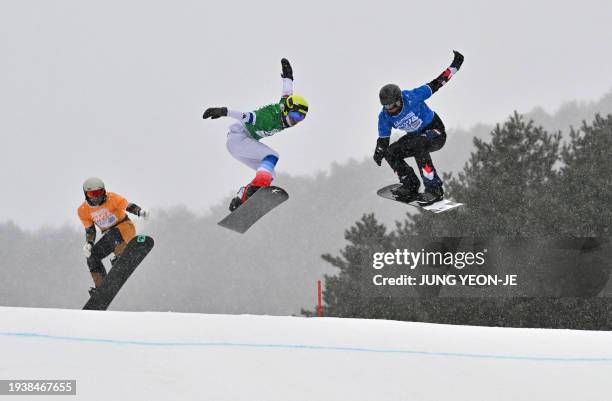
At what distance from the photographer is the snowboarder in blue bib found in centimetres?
1052

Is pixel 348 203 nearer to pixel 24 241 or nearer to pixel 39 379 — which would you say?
pixel 24 241

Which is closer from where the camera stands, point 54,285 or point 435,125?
point 435,125

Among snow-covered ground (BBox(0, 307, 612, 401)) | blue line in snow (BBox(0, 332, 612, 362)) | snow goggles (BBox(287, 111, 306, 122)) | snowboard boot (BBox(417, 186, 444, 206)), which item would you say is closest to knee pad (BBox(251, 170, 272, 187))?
snow goggles (BBox(287, 111, 306, 122))

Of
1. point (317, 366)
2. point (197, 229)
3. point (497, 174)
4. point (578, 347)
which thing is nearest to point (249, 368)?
point (317, 366)

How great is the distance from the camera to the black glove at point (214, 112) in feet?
32.8

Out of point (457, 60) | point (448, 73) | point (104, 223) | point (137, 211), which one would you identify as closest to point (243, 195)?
point (137, 211)

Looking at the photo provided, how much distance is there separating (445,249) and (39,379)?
53.4 feet

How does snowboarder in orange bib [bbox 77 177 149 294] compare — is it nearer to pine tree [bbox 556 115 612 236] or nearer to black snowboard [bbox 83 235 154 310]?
black snowboard [bbox 83 235 154 310]

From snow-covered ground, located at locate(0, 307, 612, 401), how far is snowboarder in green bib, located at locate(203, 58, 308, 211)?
182 centimetres

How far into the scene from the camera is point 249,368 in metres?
6.96

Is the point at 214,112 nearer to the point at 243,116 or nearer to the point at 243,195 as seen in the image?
the point at 243,116

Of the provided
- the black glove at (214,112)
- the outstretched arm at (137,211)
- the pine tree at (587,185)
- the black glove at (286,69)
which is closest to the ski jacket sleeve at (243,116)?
the black glove at (214,112)

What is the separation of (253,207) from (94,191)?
1952 mm

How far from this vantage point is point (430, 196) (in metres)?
11.5
